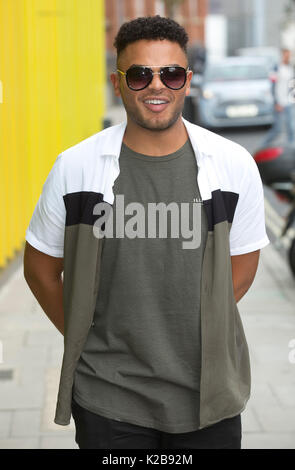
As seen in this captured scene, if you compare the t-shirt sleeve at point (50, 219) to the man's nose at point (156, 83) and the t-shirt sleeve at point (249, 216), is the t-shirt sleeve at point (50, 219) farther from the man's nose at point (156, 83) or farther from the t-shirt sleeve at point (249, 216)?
the t-shirt sleeve at point (249, 216)

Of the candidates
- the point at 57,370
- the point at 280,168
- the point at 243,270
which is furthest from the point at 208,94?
the point at 243,270

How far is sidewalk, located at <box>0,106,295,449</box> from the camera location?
13.5ft

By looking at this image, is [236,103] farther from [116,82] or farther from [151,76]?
[151,76]

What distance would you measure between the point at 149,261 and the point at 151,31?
0.63 m

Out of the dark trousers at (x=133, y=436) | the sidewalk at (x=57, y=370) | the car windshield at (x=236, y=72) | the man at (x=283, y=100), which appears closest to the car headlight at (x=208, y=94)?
the car windshield at (x=236, y=72)

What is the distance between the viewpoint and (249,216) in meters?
2.37

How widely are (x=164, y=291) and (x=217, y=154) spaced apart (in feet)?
1.37

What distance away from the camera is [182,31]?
7.52 feet

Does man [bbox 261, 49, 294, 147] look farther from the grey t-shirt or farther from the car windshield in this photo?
the grey t-shirt

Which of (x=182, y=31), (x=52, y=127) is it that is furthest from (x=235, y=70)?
(x=182, y=31)

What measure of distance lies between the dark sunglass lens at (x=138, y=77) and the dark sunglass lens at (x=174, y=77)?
0.05 metres

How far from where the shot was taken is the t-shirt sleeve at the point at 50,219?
227cm

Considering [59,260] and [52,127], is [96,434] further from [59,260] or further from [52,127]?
[52,127]

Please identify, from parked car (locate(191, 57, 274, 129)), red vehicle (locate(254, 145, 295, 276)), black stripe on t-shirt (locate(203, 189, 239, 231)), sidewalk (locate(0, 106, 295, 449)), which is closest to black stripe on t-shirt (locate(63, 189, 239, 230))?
black stripe on t-shirt (locate(203, 189, 239, 231))
